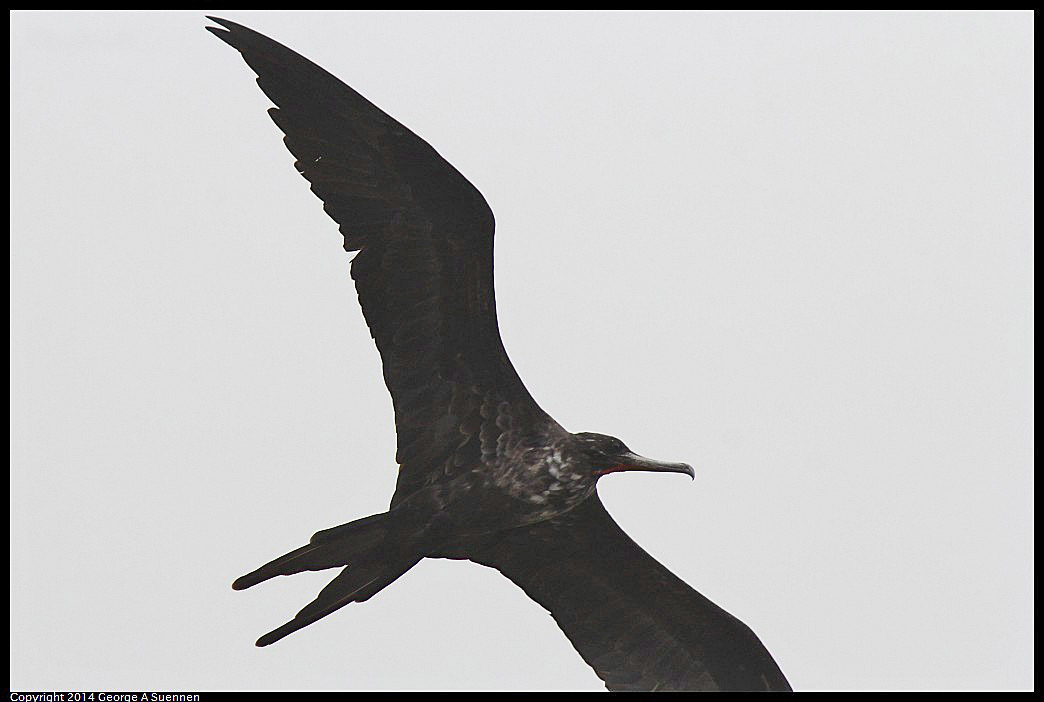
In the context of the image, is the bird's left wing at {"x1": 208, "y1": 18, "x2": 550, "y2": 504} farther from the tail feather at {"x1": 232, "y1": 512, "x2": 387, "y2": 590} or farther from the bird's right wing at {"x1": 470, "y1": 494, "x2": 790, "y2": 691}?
the bird's right wing at {"x1": 470, "y1": 494, "x2": 790, "y2": 691}

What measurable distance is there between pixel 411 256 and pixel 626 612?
100 inches

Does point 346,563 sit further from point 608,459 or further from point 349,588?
point 608,459

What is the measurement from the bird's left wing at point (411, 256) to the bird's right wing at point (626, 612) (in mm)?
934

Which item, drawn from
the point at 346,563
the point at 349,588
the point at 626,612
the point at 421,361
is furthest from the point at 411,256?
the point at 626,612

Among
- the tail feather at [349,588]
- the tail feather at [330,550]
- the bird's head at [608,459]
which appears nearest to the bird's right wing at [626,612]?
the bird's head at [608,459]

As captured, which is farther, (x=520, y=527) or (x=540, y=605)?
(x=540, y=605)

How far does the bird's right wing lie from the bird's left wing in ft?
3.06

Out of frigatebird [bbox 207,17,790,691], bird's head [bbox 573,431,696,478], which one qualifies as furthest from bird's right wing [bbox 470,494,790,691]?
bird's head [bbox 573,431,696,478]

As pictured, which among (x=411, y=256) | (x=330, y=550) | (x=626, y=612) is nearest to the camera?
(x=330, y=550)

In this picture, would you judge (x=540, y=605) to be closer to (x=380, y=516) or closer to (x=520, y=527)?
(x=520, y=527)

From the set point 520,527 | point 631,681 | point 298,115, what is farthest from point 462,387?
point 631,681

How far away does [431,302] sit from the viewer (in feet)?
23.6

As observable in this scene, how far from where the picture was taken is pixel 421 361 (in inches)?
286

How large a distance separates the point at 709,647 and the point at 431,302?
271cm
